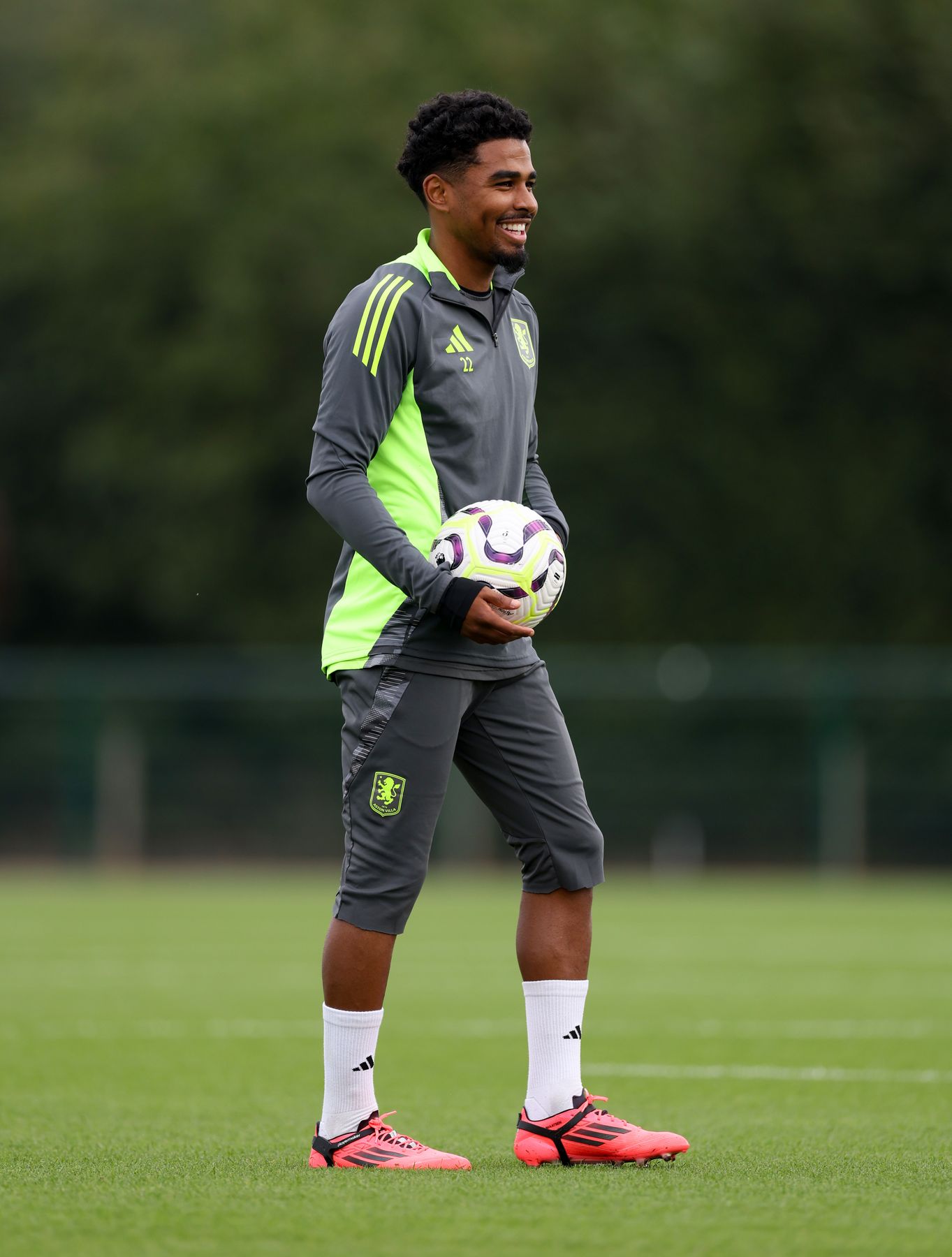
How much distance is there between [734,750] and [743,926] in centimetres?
744

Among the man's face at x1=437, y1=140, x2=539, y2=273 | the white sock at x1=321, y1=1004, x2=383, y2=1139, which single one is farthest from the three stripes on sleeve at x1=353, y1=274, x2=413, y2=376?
the white sock at x1=321, y1=1004, x2=383, y2=1139

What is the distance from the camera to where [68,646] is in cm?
3089

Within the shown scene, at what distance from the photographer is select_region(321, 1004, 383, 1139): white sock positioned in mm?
4844

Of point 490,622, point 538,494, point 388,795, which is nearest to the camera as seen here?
point 490,622

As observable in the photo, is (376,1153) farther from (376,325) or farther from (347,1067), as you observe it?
(376,325)

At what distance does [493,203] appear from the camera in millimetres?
4957

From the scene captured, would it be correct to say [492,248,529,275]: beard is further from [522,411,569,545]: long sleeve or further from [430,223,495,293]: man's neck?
[522,411,569,545]: long sleeve

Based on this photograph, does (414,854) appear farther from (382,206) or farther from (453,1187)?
(382,206)

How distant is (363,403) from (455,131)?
72 centimetres

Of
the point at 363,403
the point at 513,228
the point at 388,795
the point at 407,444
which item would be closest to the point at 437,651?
the point at 388,795

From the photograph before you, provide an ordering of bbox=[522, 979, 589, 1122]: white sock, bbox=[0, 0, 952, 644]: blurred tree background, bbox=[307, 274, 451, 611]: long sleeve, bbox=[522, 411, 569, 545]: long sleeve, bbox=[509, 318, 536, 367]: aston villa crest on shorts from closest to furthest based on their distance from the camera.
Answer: bbox=[307, 274, 451, 611]: long sleeve, bbox=[522, 979, 589, 1122]: white sock, bbox=[509, 318, 536, 367]: aston villa crest on shorts, bbox=[522, 411, 569, 545]: long sleeve, bbox=[0, 0, 952, 644]: blurred tree background

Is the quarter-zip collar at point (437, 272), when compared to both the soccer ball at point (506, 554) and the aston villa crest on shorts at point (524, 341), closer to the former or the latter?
the aston villa crest on shorts at point (524, 341)

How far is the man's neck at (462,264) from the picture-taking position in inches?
197

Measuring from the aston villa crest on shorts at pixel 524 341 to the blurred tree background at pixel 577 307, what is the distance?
20566 mm
